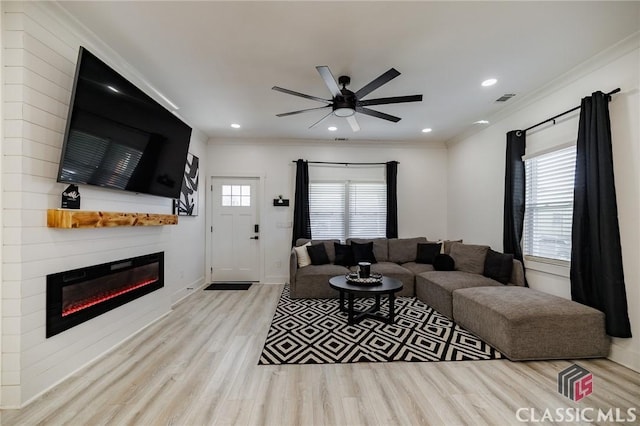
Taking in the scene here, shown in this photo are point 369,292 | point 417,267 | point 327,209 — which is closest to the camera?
point 369,292

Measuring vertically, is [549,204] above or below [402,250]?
above

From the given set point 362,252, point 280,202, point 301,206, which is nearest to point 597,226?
point 362,252

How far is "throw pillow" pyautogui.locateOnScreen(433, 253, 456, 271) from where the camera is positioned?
4234mm

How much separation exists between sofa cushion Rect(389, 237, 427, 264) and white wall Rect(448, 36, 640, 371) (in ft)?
3.17

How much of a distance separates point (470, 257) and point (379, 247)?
151cm

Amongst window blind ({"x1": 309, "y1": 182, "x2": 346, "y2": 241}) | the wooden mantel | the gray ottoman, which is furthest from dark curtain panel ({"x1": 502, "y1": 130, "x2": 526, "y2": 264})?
the wooden mantel

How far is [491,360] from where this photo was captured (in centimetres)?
245

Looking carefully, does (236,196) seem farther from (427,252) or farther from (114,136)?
(427,252)

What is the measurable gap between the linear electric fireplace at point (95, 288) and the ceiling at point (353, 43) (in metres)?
2.03

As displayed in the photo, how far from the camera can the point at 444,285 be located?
3.51m

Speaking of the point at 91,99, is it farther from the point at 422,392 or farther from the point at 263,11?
the point at 422,392

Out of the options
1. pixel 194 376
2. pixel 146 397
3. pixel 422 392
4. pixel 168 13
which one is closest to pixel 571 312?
pixel 422 392

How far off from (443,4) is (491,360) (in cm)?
295

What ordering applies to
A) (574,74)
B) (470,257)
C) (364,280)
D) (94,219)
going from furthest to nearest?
(470,257)
(364,280)
(574,74)
(94,219)
